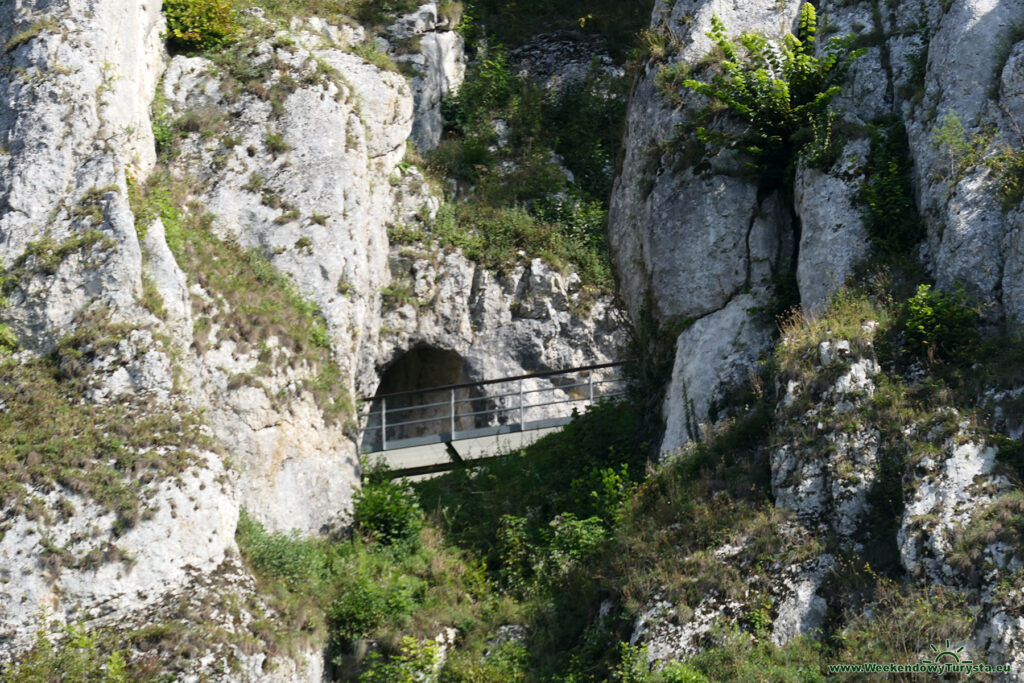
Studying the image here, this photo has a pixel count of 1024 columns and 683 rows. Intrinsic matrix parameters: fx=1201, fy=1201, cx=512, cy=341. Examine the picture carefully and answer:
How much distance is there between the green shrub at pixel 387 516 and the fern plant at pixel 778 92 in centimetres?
767

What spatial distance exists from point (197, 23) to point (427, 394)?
350 inches

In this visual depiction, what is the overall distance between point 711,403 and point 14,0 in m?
13.7

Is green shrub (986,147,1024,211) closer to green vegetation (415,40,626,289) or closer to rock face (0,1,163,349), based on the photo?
green vegetation (415,40,626,289)

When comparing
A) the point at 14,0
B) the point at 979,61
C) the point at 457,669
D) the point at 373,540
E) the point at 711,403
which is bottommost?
the point at 457,669

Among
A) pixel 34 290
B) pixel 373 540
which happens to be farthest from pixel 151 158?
pixel 373 540

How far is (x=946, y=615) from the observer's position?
12.5 m

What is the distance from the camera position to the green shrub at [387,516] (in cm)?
1880

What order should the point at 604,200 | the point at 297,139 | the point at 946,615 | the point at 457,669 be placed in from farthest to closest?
the point at 604,200, the point at 297,139, the point at 457,669, the point at 946,615

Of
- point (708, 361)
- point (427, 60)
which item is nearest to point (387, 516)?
point (708, 361)

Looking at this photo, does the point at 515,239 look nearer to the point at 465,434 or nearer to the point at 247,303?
the point at 465,434

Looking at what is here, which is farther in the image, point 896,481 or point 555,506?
point 555,506

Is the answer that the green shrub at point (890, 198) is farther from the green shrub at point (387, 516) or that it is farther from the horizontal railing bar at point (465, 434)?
the green shrub at point (387, 516)

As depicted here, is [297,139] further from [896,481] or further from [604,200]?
[896,481]

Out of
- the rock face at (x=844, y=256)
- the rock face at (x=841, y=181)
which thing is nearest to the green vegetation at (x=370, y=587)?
the rock face at (x=844, y=256)
